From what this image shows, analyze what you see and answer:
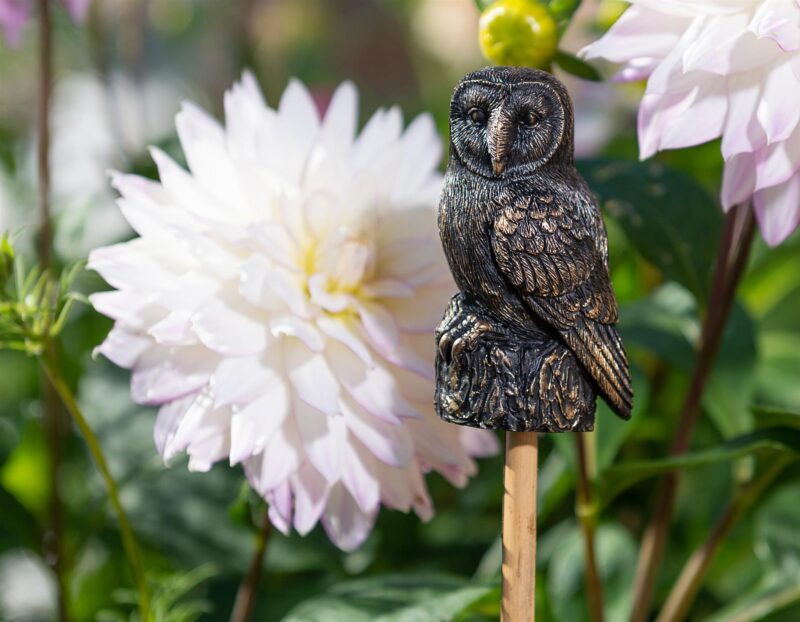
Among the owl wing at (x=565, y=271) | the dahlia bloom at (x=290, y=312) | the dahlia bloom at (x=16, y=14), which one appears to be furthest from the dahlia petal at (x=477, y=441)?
the dahlia bloom at (x=16, y=14)

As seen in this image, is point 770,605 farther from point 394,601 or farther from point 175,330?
point 175,330

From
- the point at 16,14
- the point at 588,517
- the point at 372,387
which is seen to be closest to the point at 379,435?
the point at 372,387

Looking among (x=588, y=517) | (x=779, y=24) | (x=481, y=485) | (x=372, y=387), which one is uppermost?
(x=779, y=24)

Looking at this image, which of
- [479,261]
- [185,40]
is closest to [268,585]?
[479,261]

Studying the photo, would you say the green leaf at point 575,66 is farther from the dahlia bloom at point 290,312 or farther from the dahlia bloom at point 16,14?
the dahlia bloom at point 16,14

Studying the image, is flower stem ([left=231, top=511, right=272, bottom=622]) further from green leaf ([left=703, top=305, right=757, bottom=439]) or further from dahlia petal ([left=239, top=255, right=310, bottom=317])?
green leaf ([left=703, top=305, right=757, bottom=439])

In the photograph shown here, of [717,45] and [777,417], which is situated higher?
[717,45]

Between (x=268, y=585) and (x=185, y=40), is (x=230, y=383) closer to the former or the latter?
(x=268, y=585)

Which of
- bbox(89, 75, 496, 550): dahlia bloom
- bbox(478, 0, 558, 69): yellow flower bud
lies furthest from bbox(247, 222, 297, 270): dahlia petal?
bbox(478, 0, 558, 69): yellow flower bud
